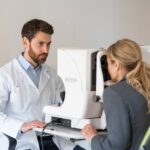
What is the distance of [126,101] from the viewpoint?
5.17 ft

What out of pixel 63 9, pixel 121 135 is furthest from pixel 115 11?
pixel 121 135

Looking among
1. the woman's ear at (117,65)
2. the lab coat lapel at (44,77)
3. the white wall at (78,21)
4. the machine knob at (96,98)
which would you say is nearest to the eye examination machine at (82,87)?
the machine knob at (96,98)

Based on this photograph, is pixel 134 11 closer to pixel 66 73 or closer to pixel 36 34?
pixel 36 34

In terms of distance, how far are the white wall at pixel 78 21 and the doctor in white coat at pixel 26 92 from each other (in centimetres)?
54

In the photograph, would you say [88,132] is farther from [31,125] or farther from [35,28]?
[35,28]

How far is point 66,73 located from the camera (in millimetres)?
1877

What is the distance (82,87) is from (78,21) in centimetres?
127

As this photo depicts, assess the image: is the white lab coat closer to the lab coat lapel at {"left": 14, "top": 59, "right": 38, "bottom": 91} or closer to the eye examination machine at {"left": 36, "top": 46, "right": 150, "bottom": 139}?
the lab coat lapel at {"left": 14, "top": 59, "right": 38, "bottom": 91}

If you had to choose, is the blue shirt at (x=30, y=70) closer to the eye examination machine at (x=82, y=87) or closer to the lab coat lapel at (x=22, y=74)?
the lab coat lapel at (x=22, y=74)

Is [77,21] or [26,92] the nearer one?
[26,92]

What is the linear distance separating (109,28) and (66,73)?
1341mm

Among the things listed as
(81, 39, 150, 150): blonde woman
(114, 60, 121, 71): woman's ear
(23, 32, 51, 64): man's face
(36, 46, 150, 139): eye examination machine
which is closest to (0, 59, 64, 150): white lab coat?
(23, 32, 51, 64): man's face

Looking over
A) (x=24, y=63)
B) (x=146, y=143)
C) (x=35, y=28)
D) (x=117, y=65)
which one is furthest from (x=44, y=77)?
(x=146, y=143)

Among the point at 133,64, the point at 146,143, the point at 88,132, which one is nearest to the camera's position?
the point at 146,143
